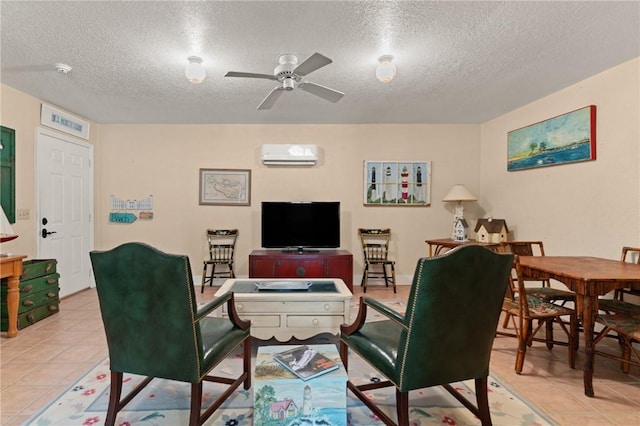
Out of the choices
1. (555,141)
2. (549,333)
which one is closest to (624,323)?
(549,333)

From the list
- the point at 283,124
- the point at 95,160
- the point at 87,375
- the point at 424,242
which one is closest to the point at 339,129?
the point at 283,124

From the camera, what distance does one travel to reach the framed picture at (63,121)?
369 centimetres

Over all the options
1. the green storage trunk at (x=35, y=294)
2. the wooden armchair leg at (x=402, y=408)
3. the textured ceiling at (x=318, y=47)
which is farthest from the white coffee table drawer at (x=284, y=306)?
the green storage trunk at (x=35, y=294)

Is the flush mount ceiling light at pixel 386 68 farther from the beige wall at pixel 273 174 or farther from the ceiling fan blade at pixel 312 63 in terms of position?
the beige wall at pixel 273 174

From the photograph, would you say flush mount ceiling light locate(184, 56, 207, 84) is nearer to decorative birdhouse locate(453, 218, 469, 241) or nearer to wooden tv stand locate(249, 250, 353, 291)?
wooden tv stand locate(249, 250, 353, 291)

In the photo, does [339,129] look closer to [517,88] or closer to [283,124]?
[283,124]

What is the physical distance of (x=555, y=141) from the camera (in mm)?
3438

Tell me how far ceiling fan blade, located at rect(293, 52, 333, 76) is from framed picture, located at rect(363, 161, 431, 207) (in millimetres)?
2616

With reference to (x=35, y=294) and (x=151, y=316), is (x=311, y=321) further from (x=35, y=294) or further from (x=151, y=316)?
(x=35, y=294)

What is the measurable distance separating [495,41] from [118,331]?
315 centimetres

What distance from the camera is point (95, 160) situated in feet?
15.0

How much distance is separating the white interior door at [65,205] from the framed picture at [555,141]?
5892 mm

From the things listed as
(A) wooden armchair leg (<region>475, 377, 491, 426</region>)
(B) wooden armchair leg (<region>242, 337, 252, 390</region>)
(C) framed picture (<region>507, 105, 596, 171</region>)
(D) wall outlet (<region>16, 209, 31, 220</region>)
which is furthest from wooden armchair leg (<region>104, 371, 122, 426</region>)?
(C) framed picture (<region>507, 105, 596, 171</region>)

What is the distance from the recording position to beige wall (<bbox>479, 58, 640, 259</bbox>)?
2703 mm
